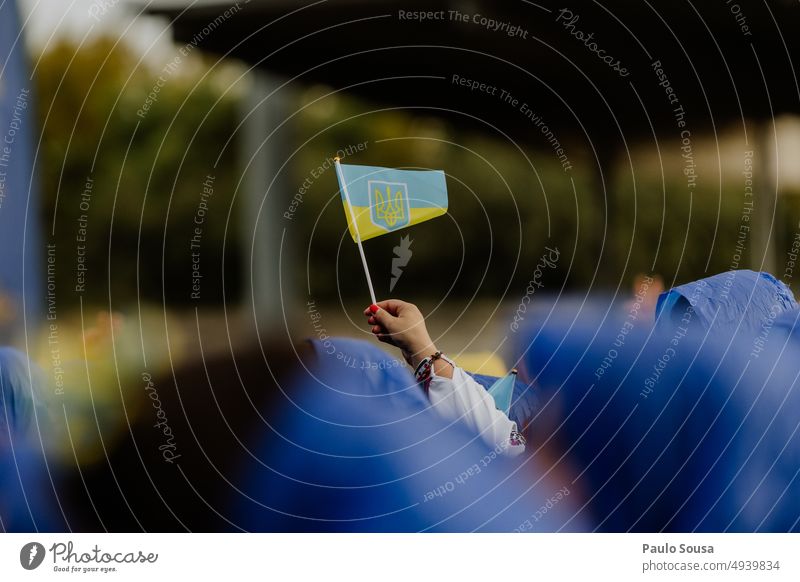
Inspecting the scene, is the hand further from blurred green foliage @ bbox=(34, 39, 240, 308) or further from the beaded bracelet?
blurred green foliage @ bbox=(34, 39, 240, 308)

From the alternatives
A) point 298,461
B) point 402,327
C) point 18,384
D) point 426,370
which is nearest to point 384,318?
point 402,327

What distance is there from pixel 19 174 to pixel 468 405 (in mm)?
1167

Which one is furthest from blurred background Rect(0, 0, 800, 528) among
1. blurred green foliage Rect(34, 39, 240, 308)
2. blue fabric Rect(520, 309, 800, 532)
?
blue fabric Rect(520, 309, 800, 532)

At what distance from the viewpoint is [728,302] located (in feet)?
6.55

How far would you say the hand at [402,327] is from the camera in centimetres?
204

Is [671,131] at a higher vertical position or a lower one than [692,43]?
lower

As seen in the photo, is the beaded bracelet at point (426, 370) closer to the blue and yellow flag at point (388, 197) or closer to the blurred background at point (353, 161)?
the blurred background at point (353, 161)

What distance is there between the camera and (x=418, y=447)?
6.75 ft

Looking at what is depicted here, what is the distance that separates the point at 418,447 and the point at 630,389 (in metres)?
0.49

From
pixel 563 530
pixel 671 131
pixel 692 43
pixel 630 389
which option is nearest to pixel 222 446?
pixel 563 530

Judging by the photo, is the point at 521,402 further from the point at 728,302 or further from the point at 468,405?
the point at 728,302

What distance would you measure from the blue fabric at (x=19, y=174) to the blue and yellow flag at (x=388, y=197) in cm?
73
